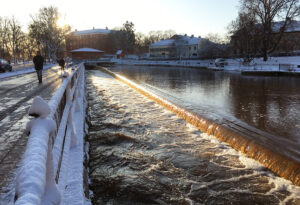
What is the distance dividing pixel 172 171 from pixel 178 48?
7660cm

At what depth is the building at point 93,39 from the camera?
115125 mm

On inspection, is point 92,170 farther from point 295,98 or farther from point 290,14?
point 290,14

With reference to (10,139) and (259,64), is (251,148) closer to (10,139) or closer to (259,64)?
(10,139)

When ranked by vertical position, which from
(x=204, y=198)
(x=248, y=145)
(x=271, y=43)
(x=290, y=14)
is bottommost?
(x=204, y=198)

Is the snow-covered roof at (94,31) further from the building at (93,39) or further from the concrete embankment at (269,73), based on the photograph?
the concrete embankment at (269,73)

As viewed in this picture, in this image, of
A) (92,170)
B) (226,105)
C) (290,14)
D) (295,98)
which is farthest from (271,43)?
(92,170)

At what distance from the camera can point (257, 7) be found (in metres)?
40.9

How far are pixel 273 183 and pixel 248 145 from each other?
1344mm

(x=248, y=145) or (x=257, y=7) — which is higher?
(x=257, y=7)

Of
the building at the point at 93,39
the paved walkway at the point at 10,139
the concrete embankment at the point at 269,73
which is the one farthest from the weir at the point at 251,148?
the building at the point at 93,39

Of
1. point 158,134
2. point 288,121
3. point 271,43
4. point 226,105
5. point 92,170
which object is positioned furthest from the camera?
point 271,43

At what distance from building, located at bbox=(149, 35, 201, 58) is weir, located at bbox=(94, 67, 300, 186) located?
6992 cm

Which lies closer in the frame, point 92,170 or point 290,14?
point 92,170

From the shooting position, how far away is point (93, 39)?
119 m
